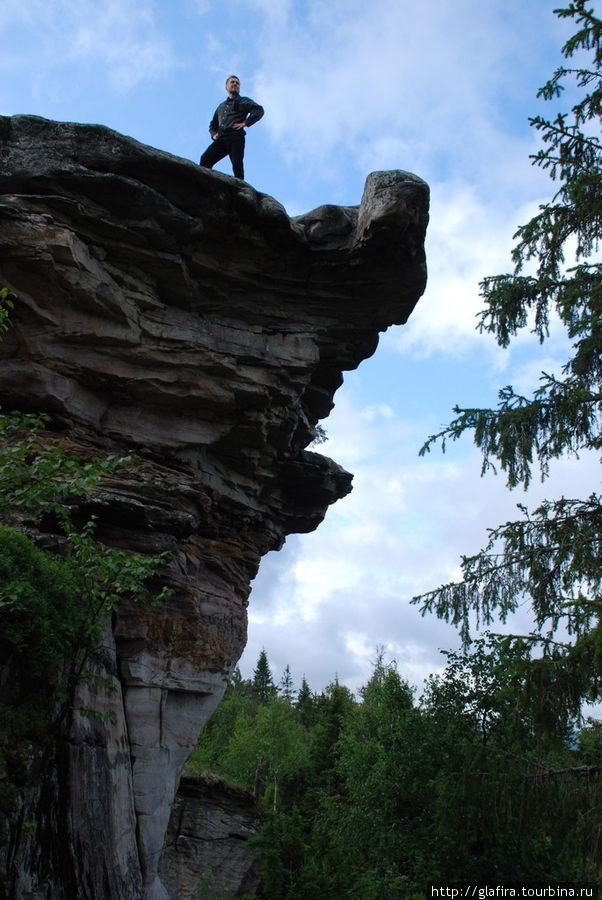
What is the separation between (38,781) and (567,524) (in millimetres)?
7101

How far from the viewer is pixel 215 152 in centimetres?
1364

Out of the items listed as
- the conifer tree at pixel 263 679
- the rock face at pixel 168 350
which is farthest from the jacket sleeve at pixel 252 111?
the conifer tree at pixel 263 679

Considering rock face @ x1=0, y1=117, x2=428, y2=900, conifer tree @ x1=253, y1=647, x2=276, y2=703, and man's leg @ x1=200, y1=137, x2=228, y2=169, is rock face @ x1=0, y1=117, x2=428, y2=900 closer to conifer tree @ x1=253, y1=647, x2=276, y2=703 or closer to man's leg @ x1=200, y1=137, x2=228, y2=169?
man's leg @ x1=200, y1=137, x2=228, y2=169

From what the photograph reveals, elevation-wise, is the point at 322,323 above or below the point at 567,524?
above

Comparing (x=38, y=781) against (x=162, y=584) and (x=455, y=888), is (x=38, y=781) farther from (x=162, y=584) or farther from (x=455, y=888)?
(x=455, y=888)

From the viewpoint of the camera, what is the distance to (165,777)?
34.3 feet

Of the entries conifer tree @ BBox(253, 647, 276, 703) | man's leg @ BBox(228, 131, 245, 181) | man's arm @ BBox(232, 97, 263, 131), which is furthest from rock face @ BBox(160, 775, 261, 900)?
conifer tree @ BBox(253, 647, 276, 703)

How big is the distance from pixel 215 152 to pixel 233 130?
20.2 inches

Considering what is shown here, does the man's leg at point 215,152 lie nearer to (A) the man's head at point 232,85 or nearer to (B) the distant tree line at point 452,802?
(A) the man's head at point 232,85

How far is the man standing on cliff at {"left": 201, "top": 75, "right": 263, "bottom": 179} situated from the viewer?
44.2 feet

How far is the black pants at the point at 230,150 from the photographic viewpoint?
44.3ft

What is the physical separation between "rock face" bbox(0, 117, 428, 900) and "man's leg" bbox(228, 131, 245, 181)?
198cm

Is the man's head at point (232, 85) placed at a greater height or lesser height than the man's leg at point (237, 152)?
greater

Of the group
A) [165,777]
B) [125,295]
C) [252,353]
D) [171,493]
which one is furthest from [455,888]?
[125,295]
